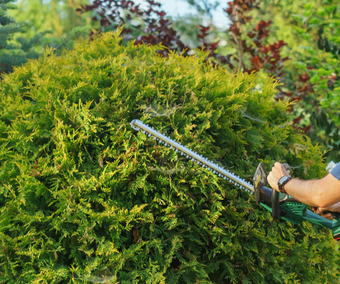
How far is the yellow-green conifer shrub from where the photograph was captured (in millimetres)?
2236

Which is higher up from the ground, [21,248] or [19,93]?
[19,93]

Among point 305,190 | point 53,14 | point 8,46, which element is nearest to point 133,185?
point 305,190

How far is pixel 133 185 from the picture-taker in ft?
7.50

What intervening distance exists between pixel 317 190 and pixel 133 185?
3.67 ft

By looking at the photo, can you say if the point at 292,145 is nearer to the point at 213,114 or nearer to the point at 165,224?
the point at 213,114

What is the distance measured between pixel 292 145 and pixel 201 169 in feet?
3.45

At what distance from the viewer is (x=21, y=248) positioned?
2.26 m

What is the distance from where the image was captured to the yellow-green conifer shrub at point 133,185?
7.34 ft

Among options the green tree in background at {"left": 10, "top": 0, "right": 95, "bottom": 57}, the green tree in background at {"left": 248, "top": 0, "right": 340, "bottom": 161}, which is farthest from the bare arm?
the green tree in background at {"left": 10, "top": 0, "right": 95, "bottom": 57}

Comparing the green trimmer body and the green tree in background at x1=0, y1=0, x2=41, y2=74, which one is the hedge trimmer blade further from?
the green tree in background at x1=0, y1=0, x2=41, y2=74

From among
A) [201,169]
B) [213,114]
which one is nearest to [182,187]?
[201,169]

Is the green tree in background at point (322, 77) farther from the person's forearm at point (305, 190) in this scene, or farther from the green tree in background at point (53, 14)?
the green tree in background at point (53, 14)

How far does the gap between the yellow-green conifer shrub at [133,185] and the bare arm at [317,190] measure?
59 cm

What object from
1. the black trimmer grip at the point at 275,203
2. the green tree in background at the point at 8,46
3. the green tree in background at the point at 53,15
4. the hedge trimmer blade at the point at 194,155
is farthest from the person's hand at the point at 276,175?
the green tree in background at the point at 53,15
